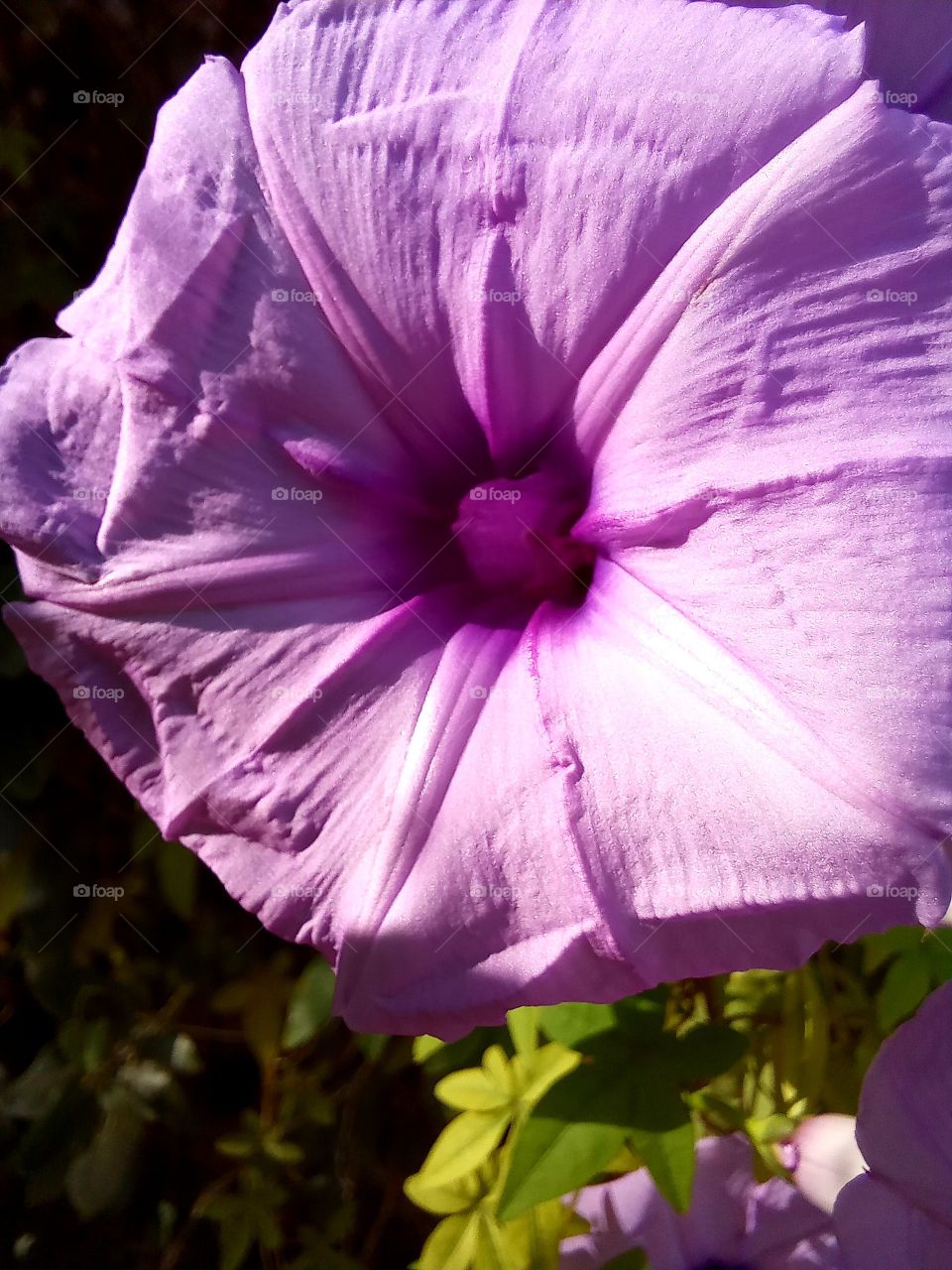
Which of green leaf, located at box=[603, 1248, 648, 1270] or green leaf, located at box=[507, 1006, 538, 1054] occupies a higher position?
green leaf, located at box=[507, 1006, 538, 1054]

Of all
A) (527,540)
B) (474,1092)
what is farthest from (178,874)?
(527,540)

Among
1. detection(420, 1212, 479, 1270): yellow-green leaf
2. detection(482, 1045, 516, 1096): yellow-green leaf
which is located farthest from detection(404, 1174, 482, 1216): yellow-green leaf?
detection(482, 1045, 516, 1096): yellow-green leaf

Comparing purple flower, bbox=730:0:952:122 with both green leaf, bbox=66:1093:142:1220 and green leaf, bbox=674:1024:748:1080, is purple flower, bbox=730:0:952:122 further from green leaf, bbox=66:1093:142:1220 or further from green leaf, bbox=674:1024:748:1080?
green leaf, bbox=66:1093:142:1220

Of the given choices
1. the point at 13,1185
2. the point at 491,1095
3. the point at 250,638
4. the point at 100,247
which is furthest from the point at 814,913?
the point at 13,1185

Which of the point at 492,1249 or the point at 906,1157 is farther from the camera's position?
the point at 492,1249

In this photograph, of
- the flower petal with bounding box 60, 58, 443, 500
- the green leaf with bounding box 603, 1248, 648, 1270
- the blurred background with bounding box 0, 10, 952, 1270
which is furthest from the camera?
the blurred background with bounding box 0, 10, 952, 1270

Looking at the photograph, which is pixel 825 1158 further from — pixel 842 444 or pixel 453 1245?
pixel 842 444

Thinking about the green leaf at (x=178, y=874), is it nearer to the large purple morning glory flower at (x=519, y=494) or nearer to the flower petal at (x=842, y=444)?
the large purple morning glory flower at (x=519, y=494)

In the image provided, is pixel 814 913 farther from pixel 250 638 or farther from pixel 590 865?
pixel 250 638
